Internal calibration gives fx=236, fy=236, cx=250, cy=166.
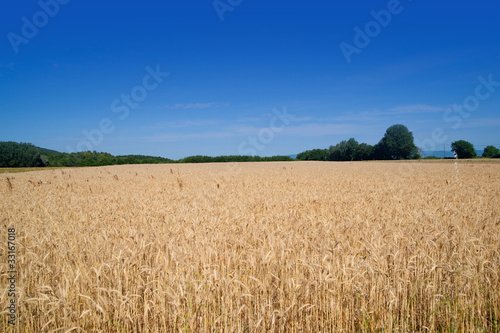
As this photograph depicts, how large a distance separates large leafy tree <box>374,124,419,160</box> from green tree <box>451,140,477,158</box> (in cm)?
2305

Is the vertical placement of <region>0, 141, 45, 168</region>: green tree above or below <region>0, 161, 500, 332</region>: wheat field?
above

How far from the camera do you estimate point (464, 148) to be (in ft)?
294

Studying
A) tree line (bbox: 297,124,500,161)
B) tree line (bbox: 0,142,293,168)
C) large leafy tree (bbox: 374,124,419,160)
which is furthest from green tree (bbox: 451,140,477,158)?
tree line (bbox: 0,142,293,168)

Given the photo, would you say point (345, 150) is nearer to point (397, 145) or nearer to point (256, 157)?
point (397, 145)

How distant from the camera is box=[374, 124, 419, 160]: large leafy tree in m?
81.0

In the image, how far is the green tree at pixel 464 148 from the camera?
88338 millimetres

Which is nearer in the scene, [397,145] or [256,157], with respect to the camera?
[256,157]

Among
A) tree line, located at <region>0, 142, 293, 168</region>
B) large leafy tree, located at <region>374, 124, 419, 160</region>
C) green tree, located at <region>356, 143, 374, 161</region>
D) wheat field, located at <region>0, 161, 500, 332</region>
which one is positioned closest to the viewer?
wheat field, located at <region>0, 161, 500, 332</region>

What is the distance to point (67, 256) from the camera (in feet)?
10.9

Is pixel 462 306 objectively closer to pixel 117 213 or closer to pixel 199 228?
pixel 199 228

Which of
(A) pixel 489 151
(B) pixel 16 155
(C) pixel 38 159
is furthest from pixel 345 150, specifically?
(B) pixel 16 155

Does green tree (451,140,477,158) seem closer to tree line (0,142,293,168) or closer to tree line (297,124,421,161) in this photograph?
tree line (297,124,421,161)

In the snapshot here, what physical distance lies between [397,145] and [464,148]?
31.4 m

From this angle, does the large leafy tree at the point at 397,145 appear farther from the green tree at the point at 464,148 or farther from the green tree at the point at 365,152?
the green tree at the point at 464,148
